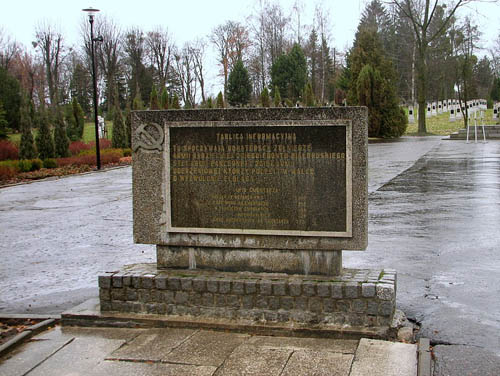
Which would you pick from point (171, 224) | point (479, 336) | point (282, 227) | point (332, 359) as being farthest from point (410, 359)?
point (171, 224)

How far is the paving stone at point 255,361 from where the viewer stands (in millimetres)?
4234

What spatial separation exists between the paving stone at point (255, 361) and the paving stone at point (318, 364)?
0.07 meters

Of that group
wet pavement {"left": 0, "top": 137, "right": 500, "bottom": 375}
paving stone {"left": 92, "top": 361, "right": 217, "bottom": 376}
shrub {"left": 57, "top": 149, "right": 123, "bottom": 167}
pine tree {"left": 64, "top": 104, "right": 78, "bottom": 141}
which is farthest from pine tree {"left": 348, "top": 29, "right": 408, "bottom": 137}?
paving stone {"left": 92, "top": 361, "right": 217, "bottom": 376}

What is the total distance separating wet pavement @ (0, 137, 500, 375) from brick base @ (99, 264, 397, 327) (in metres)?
0.59

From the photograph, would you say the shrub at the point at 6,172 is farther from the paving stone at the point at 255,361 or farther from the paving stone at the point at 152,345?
the paving stone at the point at 255,361

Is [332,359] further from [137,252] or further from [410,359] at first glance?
[137,252]

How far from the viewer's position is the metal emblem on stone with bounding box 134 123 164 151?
5.52m

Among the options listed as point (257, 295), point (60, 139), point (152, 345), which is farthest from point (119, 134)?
point (152, 345)

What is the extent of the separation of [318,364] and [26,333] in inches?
107

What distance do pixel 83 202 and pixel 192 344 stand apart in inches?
430

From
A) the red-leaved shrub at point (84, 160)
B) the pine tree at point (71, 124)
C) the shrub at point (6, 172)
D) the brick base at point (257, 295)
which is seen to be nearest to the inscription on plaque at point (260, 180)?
the brick base at point (257, 295)

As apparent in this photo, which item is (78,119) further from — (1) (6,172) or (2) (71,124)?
(1) (6,172)

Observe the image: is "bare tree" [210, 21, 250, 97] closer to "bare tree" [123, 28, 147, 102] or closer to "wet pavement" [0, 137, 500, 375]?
"bare tree" [123, 28, 147, 102]

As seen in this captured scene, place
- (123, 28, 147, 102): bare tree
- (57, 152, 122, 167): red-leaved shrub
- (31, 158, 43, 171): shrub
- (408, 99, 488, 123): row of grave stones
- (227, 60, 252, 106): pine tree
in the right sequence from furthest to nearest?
(123, 28, 147, 102): bare tree, (227, 60, 252, 106): pine tree, (408, 99, 488, 123): row of grave stones, (57, 152, 122, 167): red-leaved shrub, (31, 158, 43, 171): shrub
